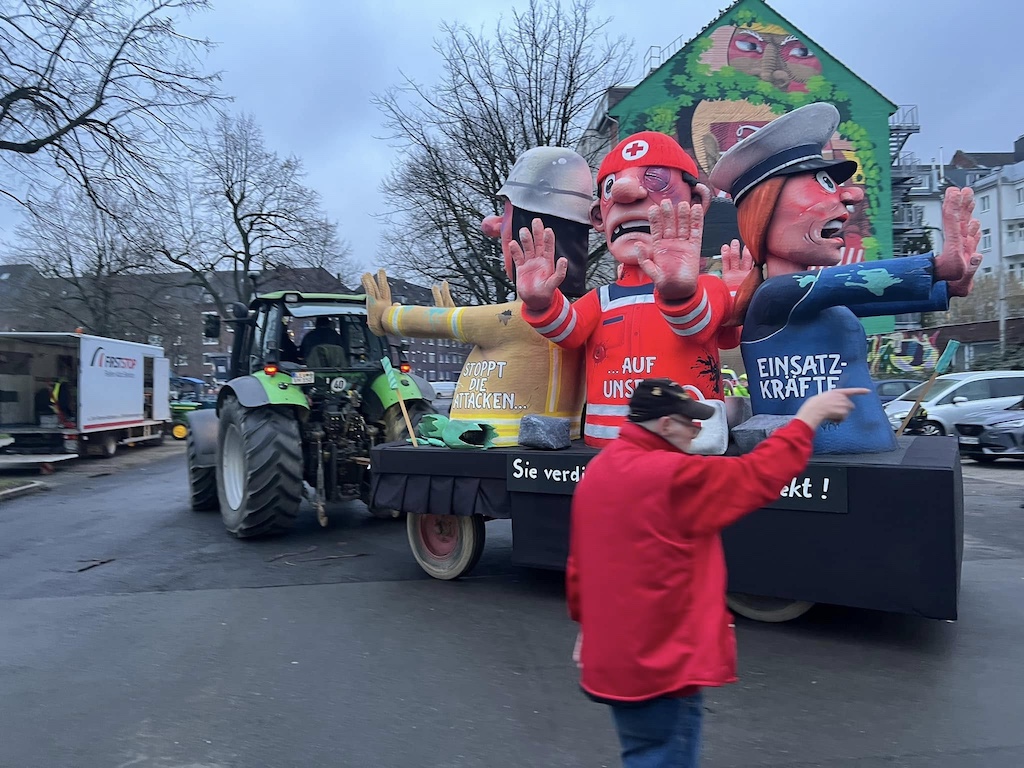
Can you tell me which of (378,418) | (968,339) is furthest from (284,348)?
(968,339)

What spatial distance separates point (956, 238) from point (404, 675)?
3767 millimetres

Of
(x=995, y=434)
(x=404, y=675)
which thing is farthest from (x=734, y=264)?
(x=995, y=434)

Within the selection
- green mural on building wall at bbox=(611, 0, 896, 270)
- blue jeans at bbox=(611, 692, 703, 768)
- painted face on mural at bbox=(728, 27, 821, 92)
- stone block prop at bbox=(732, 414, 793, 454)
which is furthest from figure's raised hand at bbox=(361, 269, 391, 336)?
painted face on mural at bbox=(728, 27, 821, 92)

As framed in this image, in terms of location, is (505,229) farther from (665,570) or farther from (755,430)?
(665,570)

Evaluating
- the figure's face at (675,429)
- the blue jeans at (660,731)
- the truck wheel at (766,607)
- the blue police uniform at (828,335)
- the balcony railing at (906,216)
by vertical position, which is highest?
the balcony railing at (906,216)

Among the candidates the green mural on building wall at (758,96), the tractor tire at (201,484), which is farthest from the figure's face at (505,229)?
the green mural on building wall at (758,96)

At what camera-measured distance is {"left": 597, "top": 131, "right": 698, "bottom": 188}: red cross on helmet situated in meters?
5.39

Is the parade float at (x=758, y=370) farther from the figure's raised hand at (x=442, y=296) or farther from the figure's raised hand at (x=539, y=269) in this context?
the figure's raised hand at (x=442, y=296)

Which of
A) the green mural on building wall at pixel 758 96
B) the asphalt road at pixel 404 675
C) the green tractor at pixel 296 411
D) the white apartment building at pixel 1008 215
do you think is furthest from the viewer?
the white apartment building at pixel 1008 215

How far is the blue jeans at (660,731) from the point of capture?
7.29 ft

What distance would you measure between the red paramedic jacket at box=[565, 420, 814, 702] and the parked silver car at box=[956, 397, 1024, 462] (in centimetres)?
1335

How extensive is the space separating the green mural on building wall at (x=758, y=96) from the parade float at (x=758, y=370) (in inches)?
916

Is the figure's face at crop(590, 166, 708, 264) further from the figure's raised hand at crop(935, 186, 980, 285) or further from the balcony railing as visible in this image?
the balcony railing

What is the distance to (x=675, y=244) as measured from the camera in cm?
452
